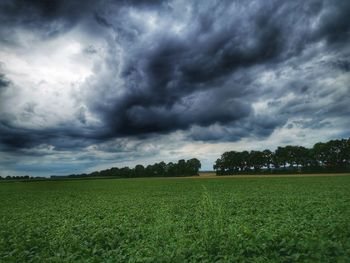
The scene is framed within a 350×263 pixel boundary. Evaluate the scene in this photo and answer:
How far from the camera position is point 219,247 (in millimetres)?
9945

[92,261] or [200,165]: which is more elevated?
[200,165]

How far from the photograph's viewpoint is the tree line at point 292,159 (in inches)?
5183

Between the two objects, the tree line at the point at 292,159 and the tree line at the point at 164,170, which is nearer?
the tree line at the point at 292,159

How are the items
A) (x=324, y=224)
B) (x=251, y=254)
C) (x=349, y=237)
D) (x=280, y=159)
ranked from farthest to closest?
(x=280, y=159) → (x=324, y=224) → (x=349, y=237) → (x=251, y=254)

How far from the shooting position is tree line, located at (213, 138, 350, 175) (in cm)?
13165

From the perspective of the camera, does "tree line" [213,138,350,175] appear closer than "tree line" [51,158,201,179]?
Yes

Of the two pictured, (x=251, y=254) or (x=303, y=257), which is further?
(x=251, y=254)

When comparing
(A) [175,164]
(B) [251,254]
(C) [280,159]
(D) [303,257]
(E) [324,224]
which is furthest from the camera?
(A) [175,164]

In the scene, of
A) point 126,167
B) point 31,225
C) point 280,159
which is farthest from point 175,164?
point 31,225

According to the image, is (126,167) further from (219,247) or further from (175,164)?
(219,247)

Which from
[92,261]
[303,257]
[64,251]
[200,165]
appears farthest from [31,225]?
[200,165]

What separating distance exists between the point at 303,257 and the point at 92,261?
260 inches

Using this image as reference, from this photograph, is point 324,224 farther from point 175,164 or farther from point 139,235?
point 175,164

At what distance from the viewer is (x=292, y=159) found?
148625mm
